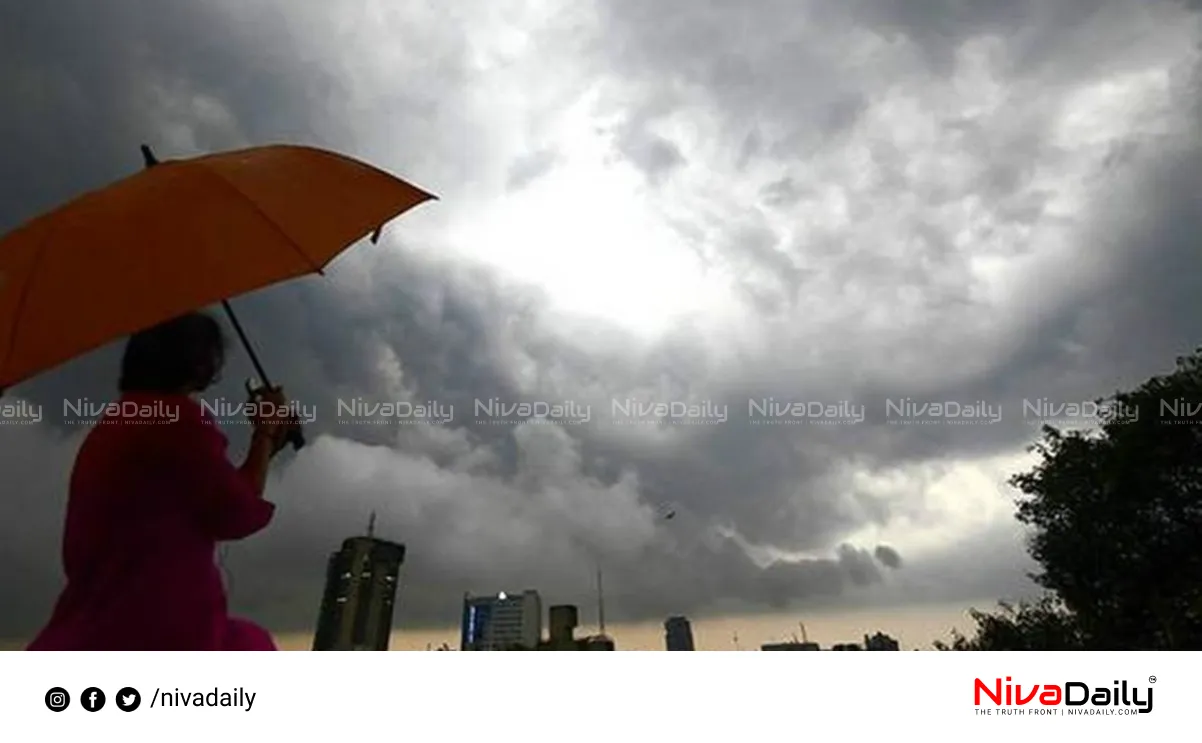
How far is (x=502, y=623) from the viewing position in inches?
131

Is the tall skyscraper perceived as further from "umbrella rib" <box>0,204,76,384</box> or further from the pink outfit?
"umbrella rib" <box>0,204,76,384</box>

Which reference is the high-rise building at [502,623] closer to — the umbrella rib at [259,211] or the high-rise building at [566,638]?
the high-rise building at [566,638]

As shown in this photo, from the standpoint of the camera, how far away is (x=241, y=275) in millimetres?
2154

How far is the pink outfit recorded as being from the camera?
1942 mm

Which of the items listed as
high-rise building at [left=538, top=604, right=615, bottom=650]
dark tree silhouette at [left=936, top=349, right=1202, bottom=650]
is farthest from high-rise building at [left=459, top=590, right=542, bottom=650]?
dark tree silhouette at [left=936, top=349, right=1202, bottom=650]

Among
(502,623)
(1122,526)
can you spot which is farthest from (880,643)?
(1122,526)
